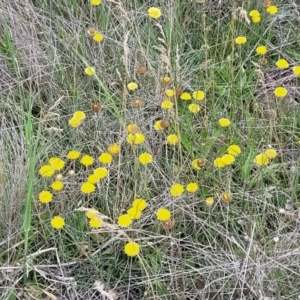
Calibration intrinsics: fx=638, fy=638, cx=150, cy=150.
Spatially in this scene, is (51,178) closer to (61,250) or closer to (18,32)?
(61,250)

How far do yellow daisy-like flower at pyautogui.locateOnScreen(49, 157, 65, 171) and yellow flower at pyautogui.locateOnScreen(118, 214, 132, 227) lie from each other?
0.22 metres

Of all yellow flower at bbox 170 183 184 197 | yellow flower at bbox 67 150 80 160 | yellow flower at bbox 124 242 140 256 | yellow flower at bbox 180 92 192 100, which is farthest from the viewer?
yellow flower at bbox 180 92 192 100

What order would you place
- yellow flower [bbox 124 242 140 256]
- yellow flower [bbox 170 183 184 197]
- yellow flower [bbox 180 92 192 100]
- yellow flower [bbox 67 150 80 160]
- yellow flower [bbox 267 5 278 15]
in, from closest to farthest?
yellow flower [bbox 124 242 140 256]
yellow flower [bbox 170 183 184 197]
yellow flower [bbox 67 150 80 160]
yellow flower [bbox 180 92 192 100]
yellow flower [bbox 267 5 278 15]

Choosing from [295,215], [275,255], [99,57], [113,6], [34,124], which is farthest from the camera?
[113,6]

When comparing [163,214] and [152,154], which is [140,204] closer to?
[163,214]

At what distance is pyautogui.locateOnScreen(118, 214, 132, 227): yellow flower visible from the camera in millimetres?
1386

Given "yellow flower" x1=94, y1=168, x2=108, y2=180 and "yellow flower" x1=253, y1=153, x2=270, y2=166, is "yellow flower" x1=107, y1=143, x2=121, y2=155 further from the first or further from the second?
"yellow flower" x1=253, y1=153, x2=270, y2=166

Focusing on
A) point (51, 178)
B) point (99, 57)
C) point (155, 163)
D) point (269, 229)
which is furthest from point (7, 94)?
point (269, 229)

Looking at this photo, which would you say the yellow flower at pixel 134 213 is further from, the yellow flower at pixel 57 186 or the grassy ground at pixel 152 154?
the yellow flower at pixel 57 186

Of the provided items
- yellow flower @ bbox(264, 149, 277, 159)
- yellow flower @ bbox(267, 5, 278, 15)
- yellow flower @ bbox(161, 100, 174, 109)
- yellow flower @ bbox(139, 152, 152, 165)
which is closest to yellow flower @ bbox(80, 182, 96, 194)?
yellow flower @ bbox(139, 152, 152, 165)

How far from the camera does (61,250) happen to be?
1.44 m

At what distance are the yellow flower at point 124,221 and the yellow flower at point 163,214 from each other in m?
0.06

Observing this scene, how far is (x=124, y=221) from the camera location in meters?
1.39

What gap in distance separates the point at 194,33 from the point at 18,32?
1.81ft
